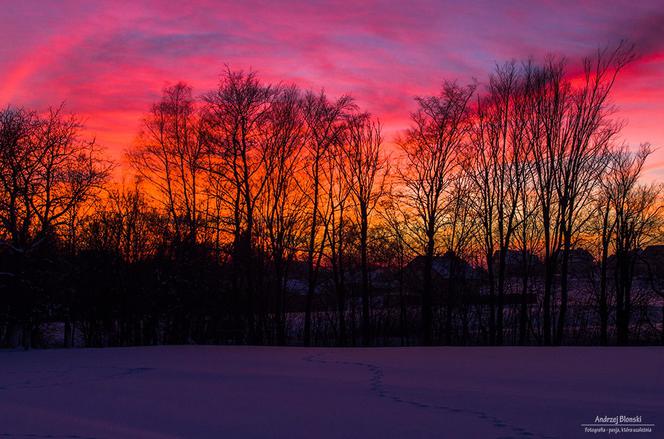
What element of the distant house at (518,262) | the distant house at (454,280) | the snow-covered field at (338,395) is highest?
the distant house at (518,262)

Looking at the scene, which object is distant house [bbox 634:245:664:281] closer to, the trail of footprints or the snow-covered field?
the snow-covered field

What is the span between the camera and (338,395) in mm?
7430

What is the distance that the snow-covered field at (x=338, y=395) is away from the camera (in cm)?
570

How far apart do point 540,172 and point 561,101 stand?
2946 mm

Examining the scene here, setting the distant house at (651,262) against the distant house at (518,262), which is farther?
the distant house at (651,262)

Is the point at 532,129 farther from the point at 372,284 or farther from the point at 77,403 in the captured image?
the point at 77,403

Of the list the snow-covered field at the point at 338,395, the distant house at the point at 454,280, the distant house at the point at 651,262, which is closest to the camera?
the snow-covered field at the point at 338,395

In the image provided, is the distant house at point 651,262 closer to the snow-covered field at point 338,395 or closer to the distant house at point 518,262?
the distant house at point 518,262

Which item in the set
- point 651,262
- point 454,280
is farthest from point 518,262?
point 651,262

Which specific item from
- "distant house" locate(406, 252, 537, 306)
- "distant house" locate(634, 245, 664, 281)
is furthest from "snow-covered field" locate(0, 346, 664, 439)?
"distant house" locate(634, 245, 664, 281)

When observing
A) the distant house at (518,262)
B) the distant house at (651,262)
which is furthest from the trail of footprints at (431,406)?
the distant house at (651,262)

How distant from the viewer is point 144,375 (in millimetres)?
9781

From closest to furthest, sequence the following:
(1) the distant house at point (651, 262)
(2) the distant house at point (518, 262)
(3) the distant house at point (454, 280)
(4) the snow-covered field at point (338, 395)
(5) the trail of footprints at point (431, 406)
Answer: (5) the trail of footprints at point (431, 406)
(4) the snow-covered field at point (338, 395)
(2) the distant house at point (518, 262)
(3) the distant house at point (454, 280)
(1) the distant house at point (651, 262)

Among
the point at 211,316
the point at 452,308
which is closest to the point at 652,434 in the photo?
the point at 211,316
